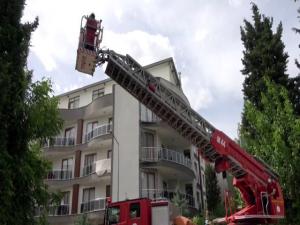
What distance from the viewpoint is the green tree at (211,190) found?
139 ft

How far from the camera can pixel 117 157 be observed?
34312 millimetres

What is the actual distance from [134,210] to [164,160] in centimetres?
1719

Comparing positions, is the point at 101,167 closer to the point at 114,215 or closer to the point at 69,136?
the point at 69,136

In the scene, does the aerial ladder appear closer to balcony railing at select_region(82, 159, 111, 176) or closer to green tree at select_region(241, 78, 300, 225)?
green tree at select_region(241, 78, 300, 225)

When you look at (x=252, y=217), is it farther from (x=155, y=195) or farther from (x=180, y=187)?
(x=180, y=187)

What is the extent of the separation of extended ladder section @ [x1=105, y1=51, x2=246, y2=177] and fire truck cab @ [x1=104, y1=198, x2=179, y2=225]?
283cm

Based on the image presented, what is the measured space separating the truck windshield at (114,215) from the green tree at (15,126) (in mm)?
5646

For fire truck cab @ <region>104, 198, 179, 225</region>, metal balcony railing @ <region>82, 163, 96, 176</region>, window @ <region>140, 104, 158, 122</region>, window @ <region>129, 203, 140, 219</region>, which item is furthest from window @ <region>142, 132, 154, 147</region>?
window @ <region>129, 203, 140, 219</region>

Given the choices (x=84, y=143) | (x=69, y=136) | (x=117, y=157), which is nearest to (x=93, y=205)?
(x=117, y=157)

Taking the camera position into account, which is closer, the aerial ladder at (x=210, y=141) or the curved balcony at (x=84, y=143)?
the aerial ladder at (x=210, y=141)

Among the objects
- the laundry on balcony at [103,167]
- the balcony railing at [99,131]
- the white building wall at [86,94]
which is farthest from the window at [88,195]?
the white building wall at [86,94]

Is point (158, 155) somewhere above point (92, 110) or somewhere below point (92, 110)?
below

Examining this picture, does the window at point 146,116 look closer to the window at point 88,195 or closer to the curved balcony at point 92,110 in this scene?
the curved balcony at point 92,110

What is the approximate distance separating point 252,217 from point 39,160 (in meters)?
8.78
